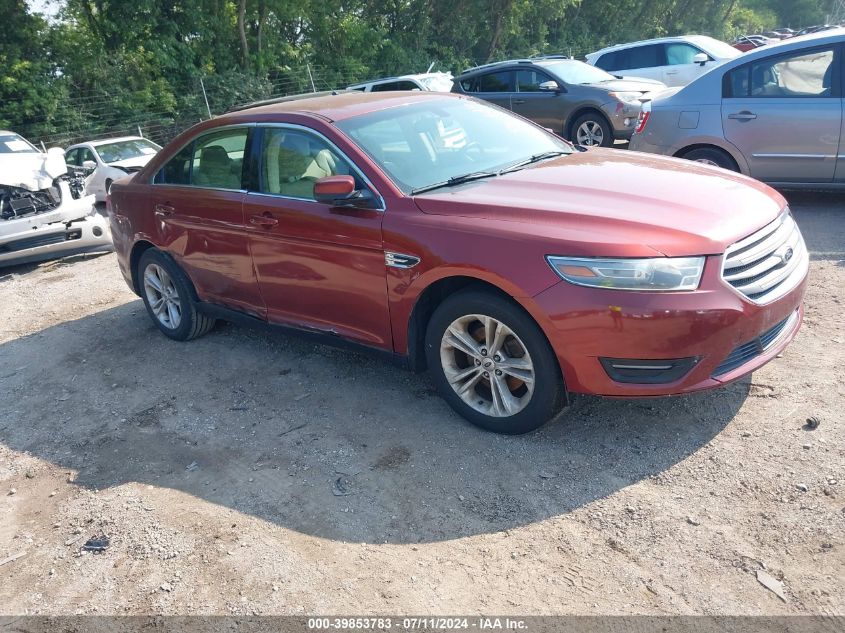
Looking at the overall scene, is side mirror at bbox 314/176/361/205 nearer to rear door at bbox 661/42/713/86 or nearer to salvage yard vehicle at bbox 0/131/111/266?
salvage yard vehicle at bbox 0/131/111/266

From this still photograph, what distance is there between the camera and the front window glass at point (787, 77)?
684 cm

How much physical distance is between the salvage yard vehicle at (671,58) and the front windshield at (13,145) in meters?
11.5

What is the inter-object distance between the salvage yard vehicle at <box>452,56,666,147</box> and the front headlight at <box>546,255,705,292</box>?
8.68 meters

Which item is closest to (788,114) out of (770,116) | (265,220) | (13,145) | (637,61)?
(770,116)

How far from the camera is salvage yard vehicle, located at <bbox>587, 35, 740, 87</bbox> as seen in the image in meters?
15.4

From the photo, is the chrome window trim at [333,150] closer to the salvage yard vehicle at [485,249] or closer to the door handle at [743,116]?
the salvage yard vehicle at [485,249]

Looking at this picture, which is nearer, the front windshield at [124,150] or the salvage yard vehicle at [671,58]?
the front windshield at [124,150]

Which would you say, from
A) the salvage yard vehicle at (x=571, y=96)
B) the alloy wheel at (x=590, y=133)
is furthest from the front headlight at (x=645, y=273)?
the alloy wheel at (x=590, y=133)

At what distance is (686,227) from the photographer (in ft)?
11.2

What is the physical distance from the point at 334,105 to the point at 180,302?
2.09 meters

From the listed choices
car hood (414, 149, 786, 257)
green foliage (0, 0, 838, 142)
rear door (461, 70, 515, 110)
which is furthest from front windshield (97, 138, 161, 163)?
car hood (414, 149, 786, 257)

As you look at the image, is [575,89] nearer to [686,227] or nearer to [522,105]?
[522,105]

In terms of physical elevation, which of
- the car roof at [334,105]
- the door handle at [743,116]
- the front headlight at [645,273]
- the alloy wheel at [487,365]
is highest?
the car roof at [334,105]

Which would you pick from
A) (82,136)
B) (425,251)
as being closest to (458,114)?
(425,251)
